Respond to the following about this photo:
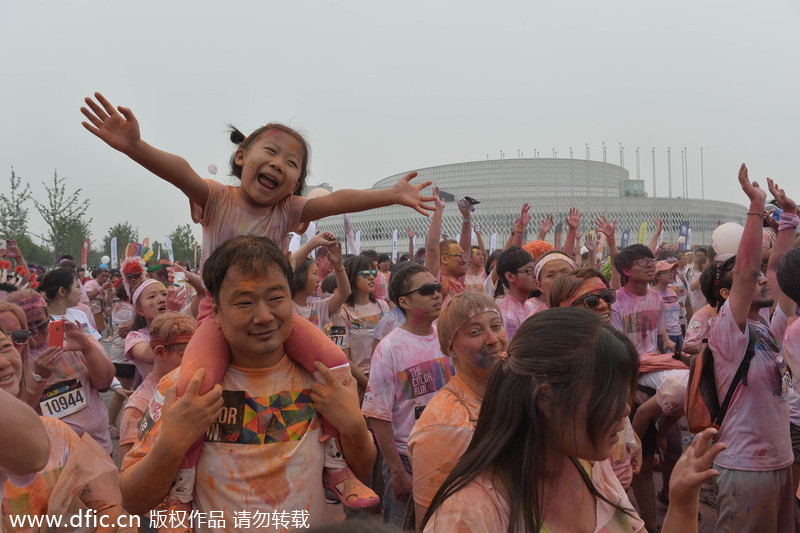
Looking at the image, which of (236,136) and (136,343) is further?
(136,343)

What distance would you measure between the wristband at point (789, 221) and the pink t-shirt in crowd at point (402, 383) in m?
2.56

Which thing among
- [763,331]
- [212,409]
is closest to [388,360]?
[212,409]

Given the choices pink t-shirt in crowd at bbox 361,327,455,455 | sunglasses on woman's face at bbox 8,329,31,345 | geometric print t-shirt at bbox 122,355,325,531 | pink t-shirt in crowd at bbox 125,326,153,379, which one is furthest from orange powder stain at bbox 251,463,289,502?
pink t-shirt in crowd at bbox 125,326,153,379

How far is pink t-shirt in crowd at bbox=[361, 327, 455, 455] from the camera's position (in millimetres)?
3670

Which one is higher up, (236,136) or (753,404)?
(236,136)

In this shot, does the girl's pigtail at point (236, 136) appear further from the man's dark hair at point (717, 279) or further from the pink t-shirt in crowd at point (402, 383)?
the man's dark hair at point (717, 279)

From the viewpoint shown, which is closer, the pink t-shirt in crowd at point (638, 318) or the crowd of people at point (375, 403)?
the crowd of people at point (375, 403)

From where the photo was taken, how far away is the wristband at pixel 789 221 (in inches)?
162

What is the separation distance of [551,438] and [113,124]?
6.89ft

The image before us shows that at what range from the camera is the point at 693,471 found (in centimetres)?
172

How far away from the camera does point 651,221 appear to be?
239 ft

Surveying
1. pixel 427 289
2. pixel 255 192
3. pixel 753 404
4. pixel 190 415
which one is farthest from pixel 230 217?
pixel 753 404

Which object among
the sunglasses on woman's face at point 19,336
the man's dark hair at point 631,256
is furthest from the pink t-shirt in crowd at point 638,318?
the sunglasses on woman's face at point 19,336

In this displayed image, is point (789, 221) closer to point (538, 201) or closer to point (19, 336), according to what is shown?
point (19, 336)
